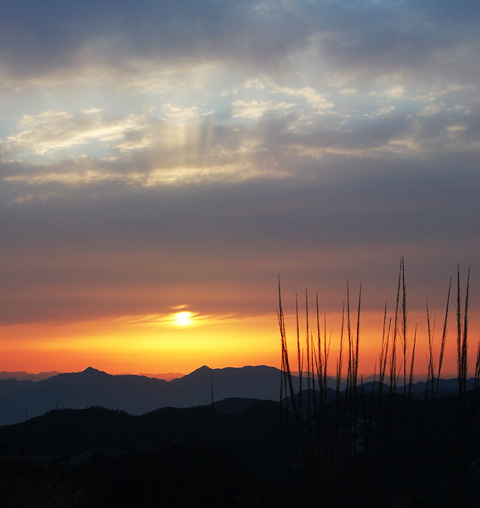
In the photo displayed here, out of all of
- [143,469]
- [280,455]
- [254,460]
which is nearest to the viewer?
[280,455]

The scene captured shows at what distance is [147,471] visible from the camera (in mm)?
9891

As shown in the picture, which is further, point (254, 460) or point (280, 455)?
point (254, 460)

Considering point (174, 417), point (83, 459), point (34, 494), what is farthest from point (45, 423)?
point (34, 494)

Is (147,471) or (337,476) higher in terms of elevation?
(337,476)

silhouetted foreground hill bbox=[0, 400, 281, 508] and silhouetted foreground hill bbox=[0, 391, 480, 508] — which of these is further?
silhouetted foreground hill bbox=[0, 400, 281, 508]

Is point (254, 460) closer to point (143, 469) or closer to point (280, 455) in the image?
point (143, 469)

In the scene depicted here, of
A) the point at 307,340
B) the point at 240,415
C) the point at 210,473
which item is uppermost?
the point at 307,340

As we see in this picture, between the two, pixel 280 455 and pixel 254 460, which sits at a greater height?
pixel 280 455

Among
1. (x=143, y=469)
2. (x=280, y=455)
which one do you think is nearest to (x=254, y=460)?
(x=143, y=469)

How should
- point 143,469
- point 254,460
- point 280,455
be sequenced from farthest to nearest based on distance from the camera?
1. point 254,460
2. point 143,469
3. point 280,455

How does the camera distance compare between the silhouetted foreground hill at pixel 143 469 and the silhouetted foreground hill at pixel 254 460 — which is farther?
the silhouetted foreground hill at pixel 143 469

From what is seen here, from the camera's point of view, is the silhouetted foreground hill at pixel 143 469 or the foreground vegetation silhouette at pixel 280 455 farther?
the silhouetted foreground hill at pixel 143 469

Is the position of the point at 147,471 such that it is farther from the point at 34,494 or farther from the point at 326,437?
the point at 326,437

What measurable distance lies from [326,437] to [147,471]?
23.8ft
